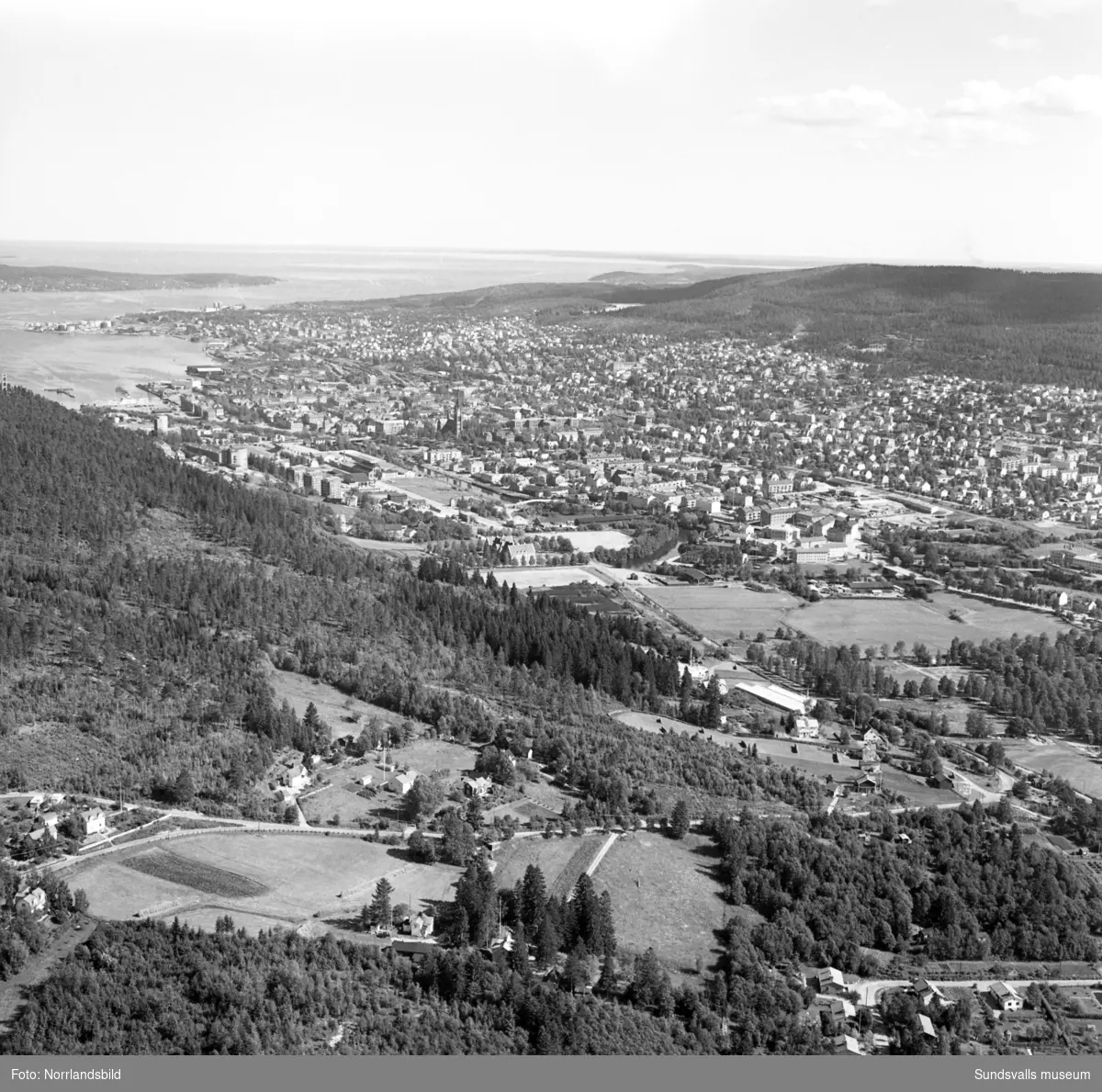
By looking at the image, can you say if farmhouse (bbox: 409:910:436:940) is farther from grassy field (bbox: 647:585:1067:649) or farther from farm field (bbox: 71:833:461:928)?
grassy field (bbox: 647:585:1067:649)

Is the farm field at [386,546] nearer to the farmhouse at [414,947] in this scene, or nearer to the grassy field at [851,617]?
the grassy field at [851,617]

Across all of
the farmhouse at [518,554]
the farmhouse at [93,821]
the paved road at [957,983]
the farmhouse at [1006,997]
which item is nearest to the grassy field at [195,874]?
the farmhouse at [93,821]

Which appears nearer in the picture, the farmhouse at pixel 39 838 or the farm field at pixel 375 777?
the farmhouse at pixel 39 838

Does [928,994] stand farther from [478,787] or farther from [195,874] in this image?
[195,874]

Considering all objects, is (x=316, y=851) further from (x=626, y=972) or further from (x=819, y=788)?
(x=819, y=788)

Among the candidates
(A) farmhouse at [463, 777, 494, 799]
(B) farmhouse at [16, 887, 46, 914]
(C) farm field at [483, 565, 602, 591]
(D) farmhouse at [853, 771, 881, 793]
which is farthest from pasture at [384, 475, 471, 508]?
(B) farmhouse at [16, 887, 46, 914]

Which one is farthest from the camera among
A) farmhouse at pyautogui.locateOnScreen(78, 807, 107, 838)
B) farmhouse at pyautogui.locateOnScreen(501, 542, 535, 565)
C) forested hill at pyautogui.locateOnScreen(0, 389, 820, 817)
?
farmhouse at pyautogui.locateOnScreen(501, 542, 535, 565)
